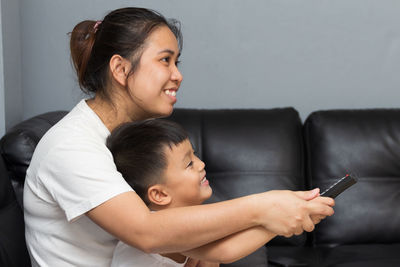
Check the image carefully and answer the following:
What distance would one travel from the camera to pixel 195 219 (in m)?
1.26

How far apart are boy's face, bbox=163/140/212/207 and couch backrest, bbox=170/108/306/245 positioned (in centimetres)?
79

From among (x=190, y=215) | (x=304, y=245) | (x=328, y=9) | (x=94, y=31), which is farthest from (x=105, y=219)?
(x=328, y=9)

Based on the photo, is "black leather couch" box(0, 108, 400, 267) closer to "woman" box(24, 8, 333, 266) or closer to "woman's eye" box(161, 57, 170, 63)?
"woman" box(24, 8, 333, 266)

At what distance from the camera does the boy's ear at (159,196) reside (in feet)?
4.76

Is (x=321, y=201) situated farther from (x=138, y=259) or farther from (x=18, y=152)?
(x=18, y=152)

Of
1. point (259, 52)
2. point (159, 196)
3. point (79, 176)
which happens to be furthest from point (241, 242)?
point (259, 52)

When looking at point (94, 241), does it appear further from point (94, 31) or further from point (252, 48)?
point (252, 48)

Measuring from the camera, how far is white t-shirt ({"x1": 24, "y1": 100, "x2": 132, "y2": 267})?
1.30 metres

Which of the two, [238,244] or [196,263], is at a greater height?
[238,244]

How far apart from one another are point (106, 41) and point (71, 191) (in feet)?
1.59

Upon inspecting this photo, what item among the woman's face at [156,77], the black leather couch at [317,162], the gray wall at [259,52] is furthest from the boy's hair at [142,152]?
the gray wall at [259,52]

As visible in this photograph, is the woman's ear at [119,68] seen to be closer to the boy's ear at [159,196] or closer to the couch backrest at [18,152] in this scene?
the boy's ear at [159,196]

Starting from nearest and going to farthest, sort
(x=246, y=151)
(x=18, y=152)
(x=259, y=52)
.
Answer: (x=18, y=152) < (x=246, y=151) < (x=259, y=52)

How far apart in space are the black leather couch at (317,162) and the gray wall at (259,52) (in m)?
0.25
